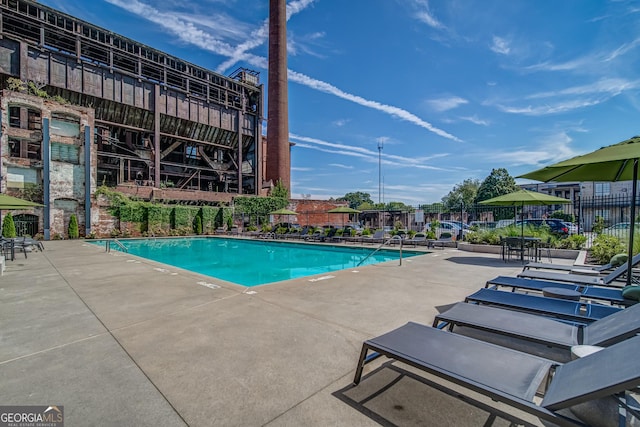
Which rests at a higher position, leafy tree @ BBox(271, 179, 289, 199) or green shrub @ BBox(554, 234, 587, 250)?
leafy tree @ BBox(271, 179, 289, 199)

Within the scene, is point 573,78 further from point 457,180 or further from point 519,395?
point 457,180

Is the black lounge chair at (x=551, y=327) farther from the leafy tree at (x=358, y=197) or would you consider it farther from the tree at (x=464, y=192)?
the leafy tree at (x=358, y=197)

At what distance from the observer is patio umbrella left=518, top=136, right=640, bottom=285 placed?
11.4ft

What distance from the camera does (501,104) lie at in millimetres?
13164

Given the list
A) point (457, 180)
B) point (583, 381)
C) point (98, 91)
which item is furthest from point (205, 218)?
point (457, 180)

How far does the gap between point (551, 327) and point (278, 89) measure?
103 ft

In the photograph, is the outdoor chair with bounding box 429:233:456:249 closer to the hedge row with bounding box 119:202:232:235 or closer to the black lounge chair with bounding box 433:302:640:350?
the black lounge chair with bounding box 433:302:640:350

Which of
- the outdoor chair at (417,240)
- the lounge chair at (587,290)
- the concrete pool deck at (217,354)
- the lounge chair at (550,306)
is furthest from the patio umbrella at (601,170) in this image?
the outdoor chair at (417,240)

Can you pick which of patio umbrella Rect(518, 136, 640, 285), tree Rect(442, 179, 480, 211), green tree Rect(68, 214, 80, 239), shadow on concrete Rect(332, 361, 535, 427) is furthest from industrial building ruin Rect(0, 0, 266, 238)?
tree Rect(442, 179, 480, 211)

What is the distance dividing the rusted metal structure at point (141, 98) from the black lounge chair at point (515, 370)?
25.5 meters

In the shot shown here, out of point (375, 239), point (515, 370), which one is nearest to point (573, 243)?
point (375, 239)

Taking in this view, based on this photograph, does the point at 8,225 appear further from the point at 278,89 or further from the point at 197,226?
the point at 278,89

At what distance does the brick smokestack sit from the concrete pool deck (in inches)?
1034

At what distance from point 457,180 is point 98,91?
5080 centimetres
